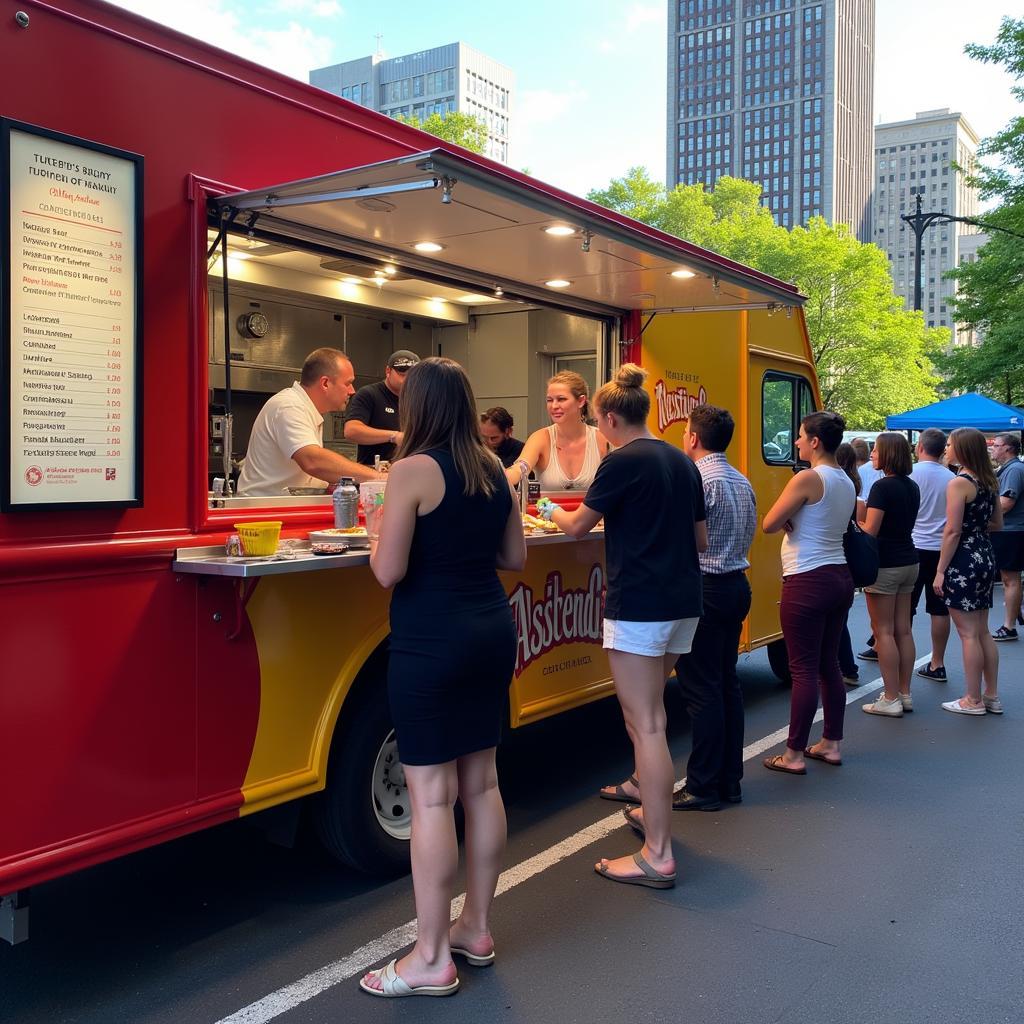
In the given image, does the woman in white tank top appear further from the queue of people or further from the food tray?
the food tray

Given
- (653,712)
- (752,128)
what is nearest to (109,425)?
(653,712)

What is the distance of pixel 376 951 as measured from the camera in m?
3.46

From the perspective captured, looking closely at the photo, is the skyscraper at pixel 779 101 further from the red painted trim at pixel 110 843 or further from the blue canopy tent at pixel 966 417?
the red painted trim at pixel 110 843

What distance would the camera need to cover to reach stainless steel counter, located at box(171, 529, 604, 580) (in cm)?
314

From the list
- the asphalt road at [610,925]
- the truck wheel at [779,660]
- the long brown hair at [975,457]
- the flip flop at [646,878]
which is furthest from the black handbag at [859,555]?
the flip flop at [646,878]

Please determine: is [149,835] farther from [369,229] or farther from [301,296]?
[301,296]

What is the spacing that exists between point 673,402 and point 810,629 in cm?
175

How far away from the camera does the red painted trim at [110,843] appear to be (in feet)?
9.29

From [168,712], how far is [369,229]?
2.14 metres

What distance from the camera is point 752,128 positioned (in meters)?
120

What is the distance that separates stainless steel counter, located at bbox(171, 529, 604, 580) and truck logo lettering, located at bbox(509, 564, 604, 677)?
1.35 metres

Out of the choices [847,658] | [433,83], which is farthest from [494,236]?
[433,83]

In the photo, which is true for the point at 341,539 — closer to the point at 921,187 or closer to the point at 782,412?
the point at 782,412

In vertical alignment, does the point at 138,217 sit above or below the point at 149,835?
above
